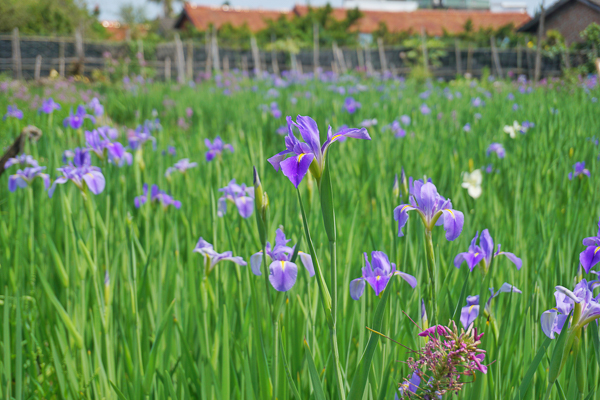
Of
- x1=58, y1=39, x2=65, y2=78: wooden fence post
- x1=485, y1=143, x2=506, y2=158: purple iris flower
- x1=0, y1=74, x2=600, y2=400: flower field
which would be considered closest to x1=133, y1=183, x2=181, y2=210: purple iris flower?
x1=0, y1=74, x2=600, y2=400: flower field

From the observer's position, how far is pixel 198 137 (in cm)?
382

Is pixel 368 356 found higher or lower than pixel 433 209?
lower

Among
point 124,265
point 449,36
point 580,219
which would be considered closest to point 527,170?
point 580,219

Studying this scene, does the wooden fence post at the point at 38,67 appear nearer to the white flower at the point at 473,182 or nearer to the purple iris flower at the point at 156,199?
the purple iris flower at the point at 156,199

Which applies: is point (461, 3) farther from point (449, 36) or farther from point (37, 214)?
point (37, 214)

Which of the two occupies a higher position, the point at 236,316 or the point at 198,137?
the point at 198,137

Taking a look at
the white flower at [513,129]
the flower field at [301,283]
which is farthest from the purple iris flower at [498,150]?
the white flower at [513,129]

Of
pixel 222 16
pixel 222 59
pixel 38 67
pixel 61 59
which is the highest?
pixel 222 16

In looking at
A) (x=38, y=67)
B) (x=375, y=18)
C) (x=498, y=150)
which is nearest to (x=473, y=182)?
(x=498, y=150)

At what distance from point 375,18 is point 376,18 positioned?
10cm

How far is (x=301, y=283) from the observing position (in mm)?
1279

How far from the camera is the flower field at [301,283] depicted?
2.30 feet

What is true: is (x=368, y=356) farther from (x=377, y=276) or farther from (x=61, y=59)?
(x=61, y=59)

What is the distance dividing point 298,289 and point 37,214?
A: 159 cm
